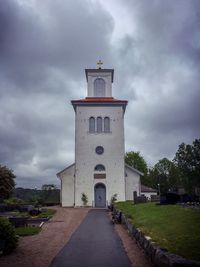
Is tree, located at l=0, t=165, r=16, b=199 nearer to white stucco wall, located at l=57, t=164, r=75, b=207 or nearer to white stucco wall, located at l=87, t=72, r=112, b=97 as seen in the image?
white stucco wall, located at l=57, t=164, r=75, b=207

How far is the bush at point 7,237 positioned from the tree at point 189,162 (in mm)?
54025

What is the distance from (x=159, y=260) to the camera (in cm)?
699

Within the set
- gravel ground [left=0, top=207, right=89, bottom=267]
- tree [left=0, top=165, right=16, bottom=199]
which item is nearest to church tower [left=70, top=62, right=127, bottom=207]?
tree [left=0, top=165, right=16, bottom=199]

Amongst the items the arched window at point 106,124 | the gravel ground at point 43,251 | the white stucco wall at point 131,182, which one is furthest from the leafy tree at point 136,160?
the gravel ground at point 43,251

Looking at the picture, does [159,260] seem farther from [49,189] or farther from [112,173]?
[49,189]

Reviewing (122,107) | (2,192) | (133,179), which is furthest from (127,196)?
(2,192)

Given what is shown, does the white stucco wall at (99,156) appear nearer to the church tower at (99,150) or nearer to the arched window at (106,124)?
the church tower at (99,150)

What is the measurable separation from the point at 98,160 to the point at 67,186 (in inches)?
190

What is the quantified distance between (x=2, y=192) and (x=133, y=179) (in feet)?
53.3

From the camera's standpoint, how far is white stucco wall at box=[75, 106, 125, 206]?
3603 cm

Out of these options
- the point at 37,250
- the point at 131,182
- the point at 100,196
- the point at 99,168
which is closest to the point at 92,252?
the point at 37,250

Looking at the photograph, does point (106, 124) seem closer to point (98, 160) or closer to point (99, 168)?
point (98, 160)

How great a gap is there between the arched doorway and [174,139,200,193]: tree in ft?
96.0

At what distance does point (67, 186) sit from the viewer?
37156 millimetres
